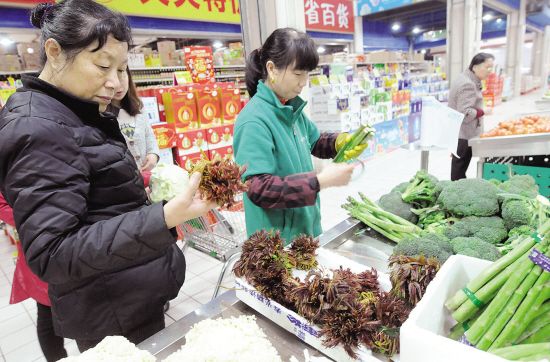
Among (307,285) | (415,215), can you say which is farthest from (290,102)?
(307,285)

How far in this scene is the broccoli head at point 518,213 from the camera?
4.53ft

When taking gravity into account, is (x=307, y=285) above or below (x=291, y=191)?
below

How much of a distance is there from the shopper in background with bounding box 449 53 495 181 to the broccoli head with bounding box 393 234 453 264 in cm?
341

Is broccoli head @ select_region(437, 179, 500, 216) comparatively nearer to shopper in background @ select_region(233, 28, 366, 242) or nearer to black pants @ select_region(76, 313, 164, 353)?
shopper in background @ select_region(233, 28, 366, 242)

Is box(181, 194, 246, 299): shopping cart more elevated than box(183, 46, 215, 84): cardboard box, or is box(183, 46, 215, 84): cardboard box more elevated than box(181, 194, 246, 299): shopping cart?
box(183, 46, 215, 84): cardboard box

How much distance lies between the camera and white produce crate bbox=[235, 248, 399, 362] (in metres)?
0.86

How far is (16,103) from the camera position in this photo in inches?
36.3

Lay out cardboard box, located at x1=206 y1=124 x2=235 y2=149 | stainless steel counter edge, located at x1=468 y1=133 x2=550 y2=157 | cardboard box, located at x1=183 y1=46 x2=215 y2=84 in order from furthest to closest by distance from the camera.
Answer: cardboard box, located at x1=206 y1=124 x2=235 y2=149 < cardboard box, located at x1=183 y1=46 x2=215 y2=84 < stainless steel counter edge, located at x1=468 y1=133 x2=550 y2=157

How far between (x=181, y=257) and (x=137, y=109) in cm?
162

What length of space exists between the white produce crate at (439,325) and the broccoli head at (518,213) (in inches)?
26.1

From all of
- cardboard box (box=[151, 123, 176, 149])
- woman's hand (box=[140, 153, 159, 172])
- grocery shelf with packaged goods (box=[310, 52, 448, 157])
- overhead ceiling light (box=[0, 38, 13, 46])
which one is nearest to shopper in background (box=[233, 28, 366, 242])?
woman's hand (box=[140, 153, 159, 172])

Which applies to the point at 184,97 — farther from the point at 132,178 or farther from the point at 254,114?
the point at 132,178

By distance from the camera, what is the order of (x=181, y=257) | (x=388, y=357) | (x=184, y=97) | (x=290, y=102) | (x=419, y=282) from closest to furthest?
(x=388, y=357), (x=419, y=282), (x=181, y=257), (x=290, y=102), (x=184, y=97)

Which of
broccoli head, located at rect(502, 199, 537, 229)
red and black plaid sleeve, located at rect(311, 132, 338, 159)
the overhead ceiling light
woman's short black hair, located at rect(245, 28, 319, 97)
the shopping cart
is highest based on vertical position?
the overhead ceiling light
